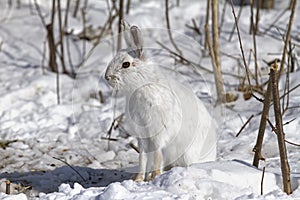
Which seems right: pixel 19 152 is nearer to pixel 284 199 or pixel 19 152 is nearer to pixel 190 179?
pixel 190 179

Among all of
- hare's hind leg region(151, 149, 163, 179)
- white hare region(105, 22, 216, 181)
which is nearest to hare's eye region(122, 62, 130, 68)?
white hare region(105, 22, 216, 181)

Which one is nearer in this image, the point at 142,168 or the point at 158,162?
the point at 158,162

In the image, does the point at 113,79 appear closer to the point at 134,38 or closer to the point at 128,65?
the point at 128,65

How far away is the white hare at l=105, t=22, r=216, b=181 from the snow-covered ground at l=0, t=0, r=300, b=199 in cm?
16

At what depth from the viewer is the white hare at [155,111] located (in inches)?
104

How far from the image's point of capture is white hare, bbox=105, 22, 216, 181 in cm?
263

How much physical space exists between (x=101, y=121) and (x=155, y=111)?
1706 mm

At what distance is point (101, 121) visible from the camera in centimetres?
430

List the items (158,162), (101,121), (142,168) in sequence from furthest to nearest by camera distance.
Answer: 1. (101,121)
2. (142,168)
3. (158,162)

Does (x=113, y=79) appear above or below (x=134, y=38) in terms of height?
below

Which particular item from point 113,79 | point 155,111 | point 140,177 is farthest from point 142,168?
point 113,79

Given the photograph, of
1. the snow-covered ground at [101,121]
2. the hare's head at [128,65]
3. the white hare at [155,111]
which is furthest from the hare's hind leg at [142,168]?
the hare's head at [128,65]

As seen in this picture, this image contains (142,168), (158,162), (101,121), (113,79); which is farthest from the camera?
(101,121)

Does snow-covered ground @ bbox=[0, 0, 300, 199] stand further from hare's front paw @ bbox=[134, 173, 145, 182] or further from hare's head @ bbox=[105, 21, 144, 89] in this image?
hare's head @ bbox=[105, 21, 144, 89]
